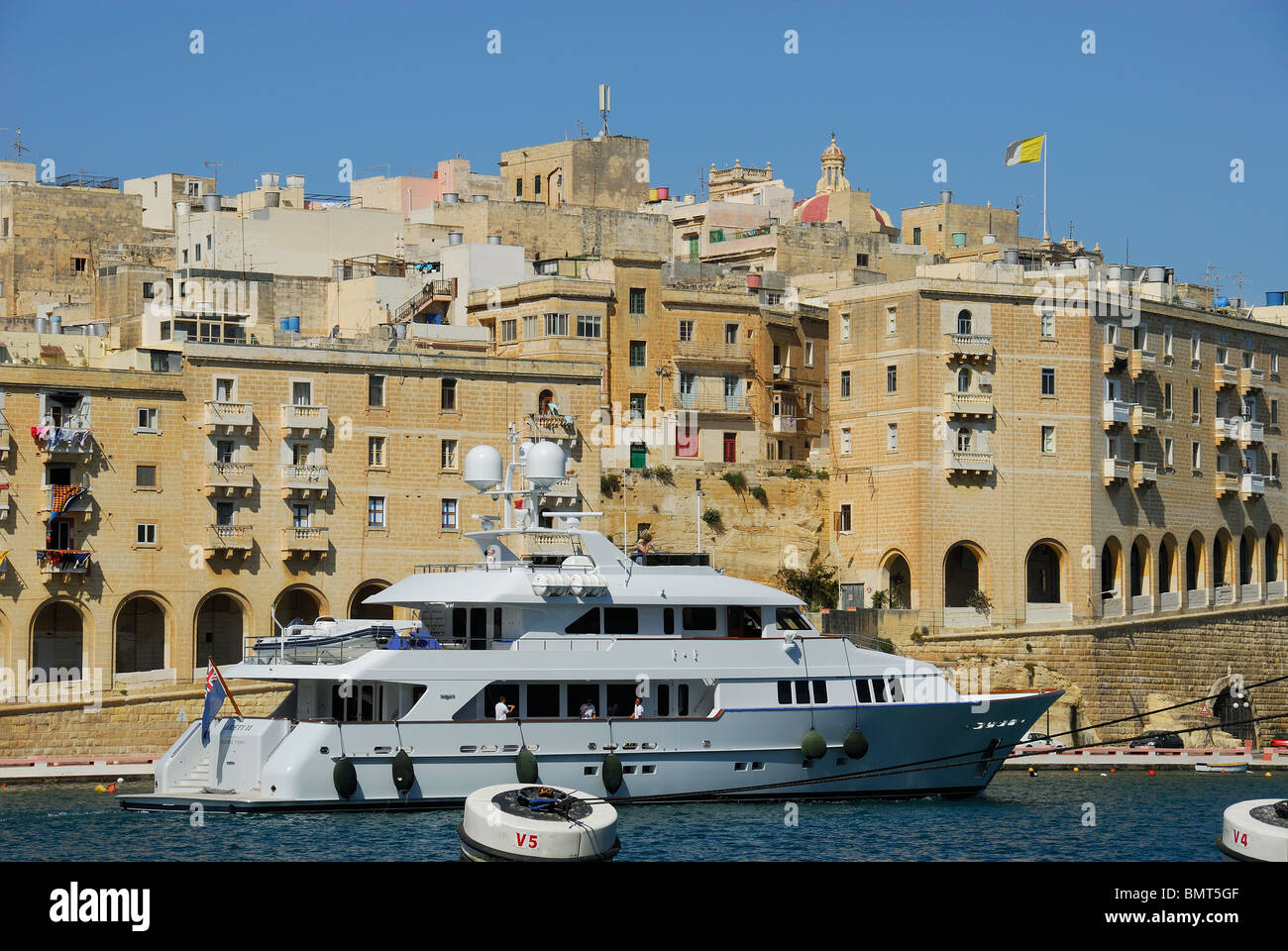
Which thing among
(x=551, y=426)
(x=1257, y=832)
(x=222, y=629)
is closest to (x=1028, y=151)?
(x=551, y=426)

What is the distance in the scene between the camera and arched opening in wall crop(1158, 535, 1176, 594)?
69438 mm

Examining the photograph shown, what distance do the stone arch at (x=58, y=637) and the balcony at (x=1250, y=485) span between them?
134ft

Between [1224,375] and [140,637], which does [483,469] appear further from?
[1224,375]

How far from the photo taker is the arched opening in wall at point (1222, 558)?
238 feet

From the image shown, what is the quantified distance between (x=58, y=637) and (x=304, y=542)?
24.6ft

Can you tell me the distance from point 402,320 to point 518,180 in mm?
21240

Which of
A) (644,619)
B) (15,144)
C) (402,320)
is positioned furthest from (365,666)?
(15,144)

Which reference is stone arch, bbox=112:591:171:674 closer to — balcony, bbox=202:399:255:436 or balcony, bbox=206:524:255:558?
balcony, bbox=206:524:255:558

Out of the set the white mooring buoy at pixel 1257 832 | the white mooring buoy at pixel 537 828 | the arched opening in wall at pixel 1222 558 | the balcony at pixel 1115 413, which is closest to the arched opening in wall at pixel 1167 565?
the arched opening in wall at pixel 1222 558

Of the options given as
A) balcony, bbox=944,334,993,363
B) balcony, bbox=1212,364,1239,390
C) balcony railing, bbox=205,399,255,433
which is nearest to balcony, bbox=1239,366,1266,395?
balcony, bbox=1212,364,1239,390

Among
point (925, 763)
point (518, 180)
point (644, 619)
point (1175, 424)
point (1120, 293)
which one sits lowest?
point (925, 763)

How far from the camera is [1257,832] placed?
27.1 metres

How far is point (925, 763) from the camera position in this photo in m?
43.8
